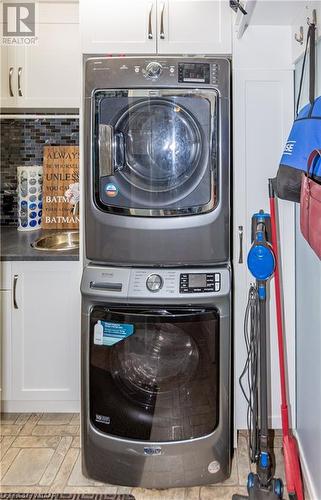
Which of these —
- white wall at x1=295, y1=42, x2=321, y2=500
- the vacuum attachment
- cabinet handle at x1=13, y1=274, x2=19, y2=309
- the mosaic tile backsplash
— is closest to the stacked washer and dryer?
the vacuum attachment

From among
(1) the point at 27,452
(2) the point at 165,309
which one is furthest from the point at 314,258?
(1) the point at 27,452

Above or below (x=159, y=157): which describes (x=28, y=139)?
above

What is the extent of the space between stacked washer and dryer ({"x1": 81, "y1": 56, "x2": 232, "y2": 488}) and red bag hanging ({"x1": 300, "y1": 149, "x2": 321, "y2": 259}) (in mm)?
571

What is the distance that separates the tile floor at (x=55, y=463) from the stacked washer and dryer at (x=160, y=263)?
0.20 ft

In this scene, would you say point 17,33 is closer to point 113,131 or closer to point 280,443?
point 113,131

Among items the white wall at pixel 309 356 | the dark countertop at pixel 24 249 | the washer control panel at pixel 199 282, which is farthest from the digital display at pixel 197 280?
the dark countertop at pixel 24 249

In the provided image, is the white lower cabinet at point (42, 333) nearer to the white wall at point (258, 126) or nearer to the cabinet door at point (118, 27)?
the white wall at point (258, 126)

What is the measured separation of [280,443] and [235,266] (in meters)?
0.90

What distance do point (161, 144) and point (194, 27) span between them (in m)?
0.60

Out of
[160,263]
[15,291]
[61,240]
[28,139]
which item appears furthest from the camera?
[28,139]

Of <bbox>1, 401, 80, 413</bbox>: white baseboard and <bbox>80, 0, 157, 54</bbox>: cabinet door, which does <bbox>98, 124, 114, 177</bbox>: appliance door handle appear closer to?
<bbox>80, 0, 157, 54</bbox>: cabinet door

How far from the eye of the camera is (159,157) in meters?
1.90

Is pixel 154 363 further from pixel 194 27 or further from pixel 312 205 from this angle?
pixel 194 27

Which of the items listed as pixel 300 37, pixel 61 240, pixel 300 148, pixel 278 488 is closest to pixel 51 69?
pixel 61 240
